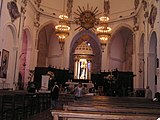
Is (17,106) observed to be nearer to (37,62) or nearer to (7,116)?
(7,116)

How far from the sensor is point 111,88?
19.7 meters

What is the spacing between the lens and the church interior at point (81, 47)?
581 inches

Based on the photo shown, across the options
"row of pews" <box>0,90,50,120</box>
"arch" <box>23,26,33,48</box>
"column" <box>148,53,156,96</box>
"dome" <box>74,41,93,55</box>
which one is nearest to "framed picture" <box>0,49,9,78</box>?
"row of pews" <box>0,90,50,120</box>

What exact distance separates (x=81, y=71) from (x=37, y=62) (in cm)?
443

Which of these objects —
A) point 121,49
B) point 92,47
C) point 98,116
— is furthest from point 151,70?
point 98,116

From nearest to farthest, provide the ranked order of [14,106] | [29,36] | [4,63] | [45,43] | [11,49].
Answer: [14,106] < [4,63] < [11,49] < [29,36] < [45,43]

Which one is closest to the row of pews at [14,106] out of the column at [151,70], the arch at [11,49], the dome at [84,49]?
the arch at [11,49]

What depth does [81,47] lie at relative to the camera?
2331 centimetres

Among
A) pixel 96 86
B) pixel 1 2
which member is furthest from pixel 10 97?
pixel 96 86

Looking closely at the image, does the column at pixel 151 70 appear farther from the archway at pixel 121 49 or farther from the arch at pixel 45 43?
the arch at pixel 45 43

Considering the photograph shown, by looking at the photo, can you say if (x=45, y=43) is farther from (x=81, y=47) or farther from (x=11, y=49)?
(x=11, y=49)

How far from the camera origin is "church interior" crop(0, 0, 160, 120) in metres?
14.8

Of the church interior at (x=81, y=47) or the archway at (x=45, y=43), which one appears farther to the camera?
the archway at (x=45, y=43)

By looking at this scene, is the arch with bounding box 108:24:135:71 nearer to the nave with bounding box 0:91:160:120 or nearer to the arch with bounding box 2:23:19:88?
the arch with bounding box 2:23:19:88
